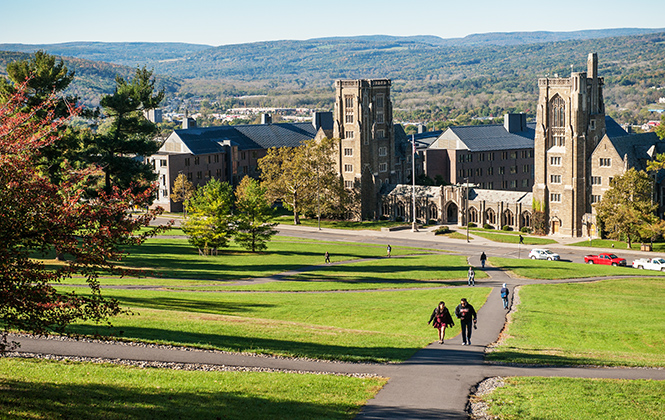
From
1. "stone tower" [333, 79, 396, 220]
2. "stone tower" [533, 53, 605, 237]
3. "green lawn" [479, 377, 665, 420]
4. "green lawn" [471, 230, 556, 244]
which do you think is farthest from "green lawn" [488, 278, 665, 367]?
"stone tower" [333, 79, 396, 220]

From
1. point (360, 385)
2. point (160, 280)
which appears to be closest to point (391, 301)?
point (160, 280)

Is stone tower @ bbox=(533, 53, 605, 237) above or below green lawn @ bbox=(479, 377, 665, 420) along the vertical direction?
above

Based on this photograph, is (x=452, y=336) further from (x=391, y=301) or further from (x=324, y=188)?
(x=324, y=188)

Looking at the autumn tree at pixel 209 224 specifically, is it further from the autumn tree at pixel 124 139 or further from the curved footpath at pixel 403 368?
the curved footpath at pixel 403 368

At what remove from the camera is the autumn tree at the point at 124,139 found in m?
67.1

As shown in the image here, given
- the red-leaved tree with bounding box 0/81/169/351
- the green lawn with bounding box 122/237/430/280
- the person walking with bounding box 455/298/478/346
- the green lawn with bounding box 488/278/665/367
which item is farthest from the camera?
the green lawn with bounding box 122/237/430/280

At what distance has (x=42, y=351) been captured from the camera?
2672 centimetres

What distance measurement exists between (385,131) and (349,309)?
82896mm

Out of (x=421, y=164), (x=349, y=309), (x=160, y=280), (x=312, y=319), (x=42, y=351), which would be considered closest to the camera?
(x=42, y=351)

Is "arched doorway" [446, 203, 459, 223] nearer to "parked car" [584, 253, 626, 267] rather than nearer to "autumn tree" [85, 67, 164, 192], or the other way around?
"parked car" [584, 253, 626, 267]

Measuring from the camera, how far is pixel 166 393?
22203mm

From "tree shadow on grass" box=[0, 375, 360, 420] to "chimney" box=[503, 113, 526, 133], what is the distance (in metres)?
135

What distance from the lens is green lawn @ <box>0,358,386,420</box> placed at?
19938 mm

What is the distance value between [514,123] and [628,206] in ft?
208
